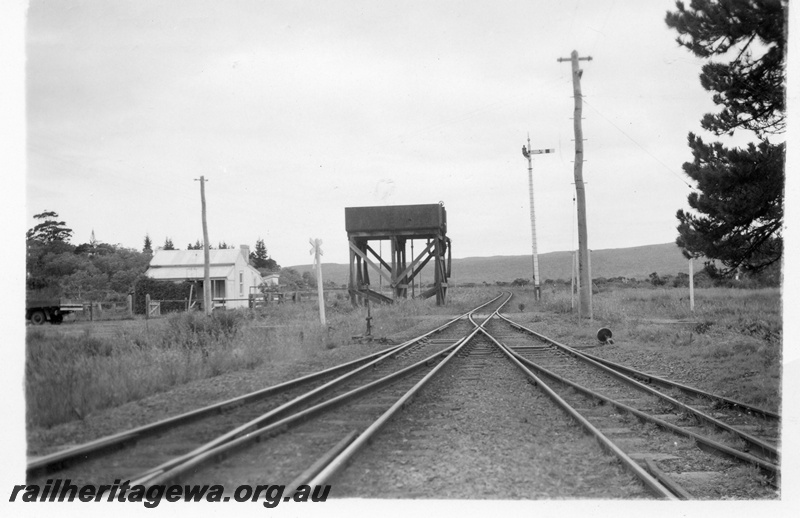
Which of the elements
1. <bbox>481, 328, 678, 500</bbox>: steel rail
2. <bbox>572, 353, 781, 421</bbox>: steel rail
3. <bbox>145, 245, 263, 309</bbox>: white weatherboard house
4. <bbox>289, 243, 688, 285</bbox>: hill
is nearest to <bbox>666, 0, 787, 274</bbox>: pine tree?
<bbox>572, 353, 781, 421</bbox>: steel rail

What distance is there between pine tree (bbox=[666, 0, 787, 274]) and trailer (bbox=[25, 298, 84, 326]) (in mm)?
9831

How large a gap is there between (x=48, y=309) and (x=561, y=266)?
383 feet

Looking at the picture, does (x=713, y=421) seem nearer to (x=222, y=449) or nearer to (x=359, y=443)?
(x=359, y=443)

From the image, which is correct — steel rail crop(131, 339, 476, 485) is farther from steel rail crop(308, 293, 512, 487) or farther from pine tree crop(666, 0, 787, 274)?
pine tree crop(666, 0, 787, 274)

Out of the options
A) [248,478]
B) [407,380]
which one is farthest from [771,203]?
[248,478]

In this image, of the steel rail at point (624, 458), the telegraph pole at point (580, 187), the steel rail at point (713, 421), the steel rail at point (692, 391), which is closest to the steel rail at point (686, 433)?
the steel rail at point (713, 421)

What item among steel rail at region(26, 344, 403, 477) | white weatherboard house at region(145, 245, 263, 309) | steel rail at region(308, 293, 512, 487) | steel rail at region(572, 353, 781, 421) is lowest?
steel rail at region(572, 353, 781, 421)

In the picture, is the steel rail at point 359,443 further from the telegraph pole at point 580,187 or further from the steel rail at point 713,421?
the telegraph pole at point 580,187

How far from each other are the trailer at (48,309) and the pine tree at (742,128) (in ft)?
32.3

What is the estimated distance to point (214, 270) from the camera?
40375 mm

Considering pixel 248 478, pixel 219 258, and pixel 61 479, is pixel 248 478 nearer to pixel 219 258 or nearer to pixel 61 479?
pixel 61 479

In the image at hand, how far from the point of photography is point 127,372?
8078 mm

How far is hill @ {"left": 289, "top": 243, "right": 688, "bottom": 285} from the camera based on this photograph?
3891 inches

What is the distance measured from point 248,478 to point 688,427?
472 cm
